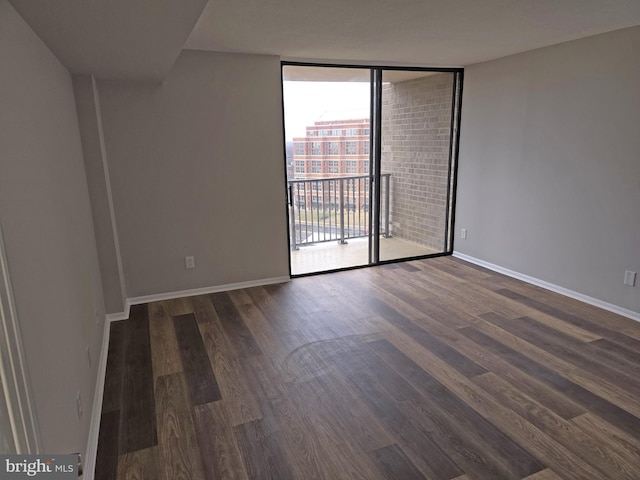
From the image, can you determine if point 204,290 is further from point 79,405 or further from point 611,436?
point 611,436

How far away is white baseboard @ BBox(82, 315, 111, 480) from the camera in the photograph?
1.87 meters

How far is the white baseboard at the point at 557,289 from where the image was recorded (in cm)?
347

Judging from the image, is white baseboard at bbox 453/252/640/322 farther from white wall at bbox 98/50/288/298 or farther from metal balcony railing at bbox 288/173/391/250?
white wall at bbox 98/50/288/298

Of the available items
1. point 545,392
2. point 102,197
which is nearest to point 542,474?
point 545,392

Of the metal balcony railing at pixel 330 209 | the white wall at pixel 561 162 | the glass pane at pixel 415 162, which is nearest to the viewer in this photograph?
the white wall at pixel 561 162

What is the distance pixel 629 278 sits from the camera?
3.41 meters

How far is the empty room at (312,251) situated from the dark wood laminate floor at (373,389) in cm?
2

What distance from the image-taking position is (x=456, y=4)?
244 cm

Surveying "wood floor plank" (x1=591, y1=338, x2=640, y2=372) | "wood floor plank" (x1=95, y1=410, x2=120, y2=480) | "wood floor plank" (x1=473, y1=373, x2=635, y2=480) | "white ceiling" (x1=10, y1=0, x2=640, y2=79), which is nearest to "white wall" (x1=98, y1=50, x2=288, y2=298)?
"white ceiling" (x1=10, y1=0, x2=640, y2=79)

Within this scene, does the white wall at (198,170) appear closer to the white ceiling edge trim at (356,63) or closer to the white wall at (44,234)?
the white ceiling edge trim at (356,63)

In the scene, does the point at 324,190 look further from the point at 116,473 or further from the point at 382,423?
the point at 116,473

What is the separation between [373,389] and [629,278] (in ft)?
8.12

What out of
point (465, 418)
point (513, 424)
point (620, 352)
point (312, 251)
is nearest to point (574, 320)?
point (620, 352)

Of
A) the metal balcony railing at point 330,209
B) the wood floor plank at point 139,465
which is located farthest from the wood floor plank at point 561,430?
the metal balcony railing at point 330,209
